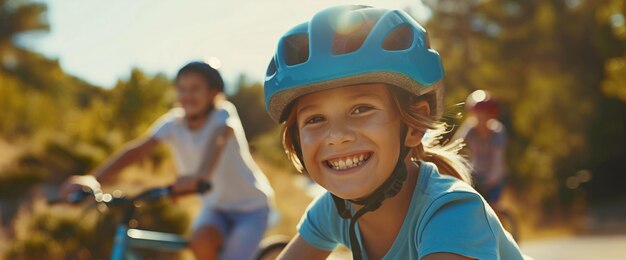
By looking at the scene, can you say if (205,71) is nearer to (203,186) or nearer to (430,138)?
(203,186)

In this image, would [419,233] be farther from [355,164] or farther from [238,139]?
[238,139]

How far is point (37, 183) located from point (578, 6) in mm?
16691

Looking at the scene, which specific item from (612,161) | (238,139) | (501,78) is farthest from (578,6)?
(238,139)

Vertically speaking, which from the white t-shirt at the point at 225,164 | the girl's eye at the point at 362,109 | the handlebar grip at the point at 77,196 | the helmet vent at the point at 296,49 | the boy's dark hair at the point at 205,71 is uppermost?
the helmet vent at the point at 296,49

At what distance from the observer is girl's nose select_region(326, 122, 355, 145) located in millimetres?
2441

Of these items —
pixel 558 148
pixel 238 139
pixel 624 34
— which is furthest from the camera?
pixel 558 148

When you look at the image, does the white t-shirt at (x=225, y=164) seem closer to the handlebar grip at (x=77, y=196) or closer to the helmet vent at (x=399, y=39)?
the handlebar grip at (x=77, y=196)

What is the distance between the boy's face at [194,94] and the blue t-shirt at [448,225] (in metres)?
2.14

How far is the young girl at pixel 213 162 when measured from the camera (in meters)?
4.63

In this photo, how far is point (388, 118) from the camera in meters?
2.52

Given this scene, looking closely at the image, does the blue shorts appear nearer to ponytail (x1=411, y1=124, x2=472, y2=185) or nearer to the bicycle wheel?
the bicycle wheel

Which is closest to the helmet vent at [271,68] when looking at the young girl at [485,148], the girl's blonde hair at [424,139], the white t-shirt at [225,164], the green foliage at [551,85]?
the girl's blonde hair at [424,139]

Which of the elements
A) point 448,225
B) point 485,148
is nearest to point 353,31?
point 448,225

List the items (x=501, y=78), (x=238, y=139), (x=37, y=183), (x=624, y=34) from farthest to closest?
(x=501, y=78)
(x=37, y=183)
(x=624, y=34)
(x=238, y=139)
